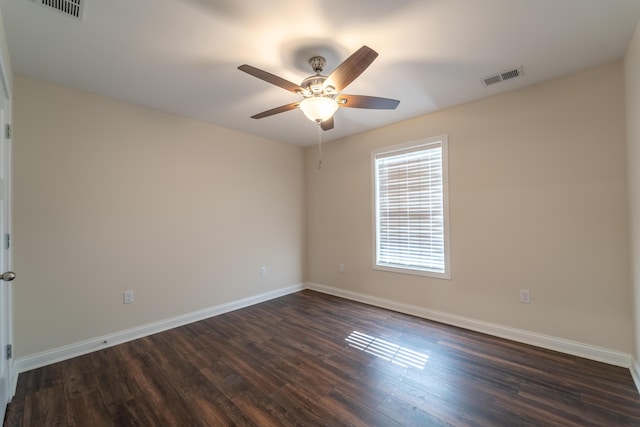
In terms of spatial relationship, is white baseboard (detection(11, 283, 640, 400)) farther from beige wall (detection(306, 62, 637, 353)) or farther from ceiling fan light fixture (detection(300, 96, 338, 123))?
ceiling fan light fixture (detection(300, 96, 338, 123))

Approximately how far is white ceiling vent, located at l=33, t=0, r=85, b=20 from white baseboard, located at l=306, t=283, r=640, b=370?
3911 mm

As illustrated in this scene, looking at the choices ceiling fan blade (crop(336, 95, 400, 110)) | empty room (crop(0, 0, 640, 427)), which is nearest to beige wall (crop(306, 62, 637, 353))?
empty room (crop(0, 0, 640, 427))

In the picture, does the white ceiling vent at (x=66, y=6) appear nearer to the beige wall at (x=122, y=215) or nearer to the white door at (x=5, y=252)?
the white door at (x=5, y=252)

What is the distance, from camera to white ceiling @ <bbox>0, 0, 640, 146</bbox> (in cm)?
165

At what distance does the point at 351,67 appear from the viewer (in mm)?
1741

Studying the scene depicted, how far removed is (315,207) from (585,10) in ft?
11.8

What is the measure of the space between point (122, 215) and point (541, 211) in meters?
4.13

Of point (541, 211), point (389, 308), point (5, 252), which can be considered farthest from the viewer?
point (389, 308)

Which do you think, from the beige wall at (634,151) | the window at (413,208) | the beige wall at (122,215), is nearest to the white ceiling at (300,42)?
the beige wall at (634,151)

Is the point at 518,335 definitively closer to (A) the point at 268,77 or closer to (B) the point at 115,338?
(A) the point at 268,77

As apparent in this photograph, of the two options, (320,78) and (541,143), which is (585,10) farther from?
(320,78)

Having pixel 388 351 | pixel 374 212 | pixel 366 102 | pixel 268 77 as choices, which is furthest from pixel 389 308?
pixel 268 77

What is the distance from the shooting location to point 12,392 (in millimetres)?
1929

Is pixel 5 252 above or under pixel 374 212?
under
